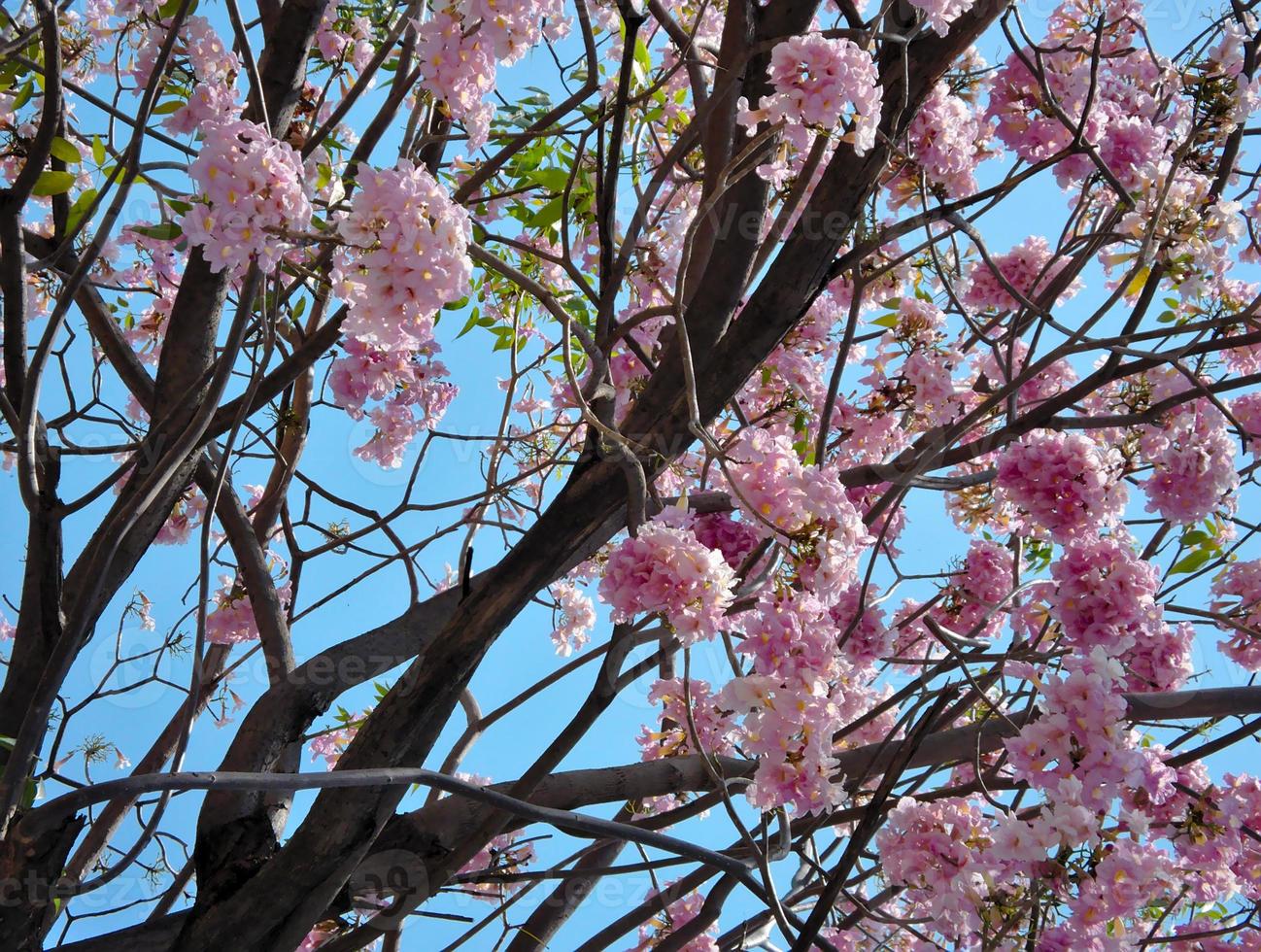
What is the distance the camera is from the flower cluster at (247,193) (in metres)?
1.22

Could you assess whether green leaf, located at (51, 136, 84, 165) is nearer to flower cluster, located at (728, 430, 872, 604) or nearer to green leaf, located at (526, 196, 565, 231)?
green leaf, located at (526, 196, 565, 231)

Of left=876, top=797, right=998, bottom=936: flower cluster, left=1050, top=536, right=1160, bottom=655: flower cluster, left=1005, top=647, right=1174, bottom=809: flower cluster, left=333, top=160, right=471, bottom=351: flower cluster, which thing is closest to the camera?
left=333, top=160, right=471, bottom=351: flower cluster

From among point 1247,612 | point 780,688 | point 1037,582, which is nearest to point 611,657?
point 780,688

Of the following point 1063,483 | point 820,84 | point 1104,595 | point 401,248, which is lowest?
point 1104,595

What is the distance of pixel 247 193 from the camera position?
122 cm

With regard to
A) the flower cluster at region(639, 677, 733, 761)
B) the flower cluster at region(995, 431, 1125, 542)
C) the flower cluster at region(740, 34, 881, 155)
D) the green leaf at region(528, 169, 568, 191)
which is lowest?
the flower cluster at region(995, 431, 1125, 542)

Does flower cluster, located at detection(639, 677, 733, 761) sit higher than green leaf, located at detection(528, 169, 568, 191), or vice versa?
green leaf, located at detection(528, 169, 568, 191)

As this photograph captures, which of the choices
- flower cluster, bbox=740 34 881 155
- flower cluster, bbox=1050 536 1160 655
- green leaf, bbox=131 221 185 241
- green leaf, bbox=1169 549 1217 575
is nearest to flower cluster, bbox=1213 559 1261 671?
green leaf, bbox=1169 549 1217 575

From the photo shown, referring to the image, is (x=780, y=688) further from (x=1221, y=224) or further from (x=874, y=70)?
(x=1221, y=224)

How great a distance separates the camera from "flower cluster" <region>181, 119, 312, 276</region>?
1222 millimetres

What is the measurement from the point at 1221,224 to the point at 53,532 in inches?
85.9

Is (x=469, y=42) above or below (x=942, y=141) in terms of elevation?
above

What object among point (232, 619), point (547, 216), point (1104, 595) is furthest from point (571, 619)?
point (1104, 595)

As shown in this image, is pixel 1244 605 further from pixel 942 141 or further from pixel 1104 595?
pixel 942 141
